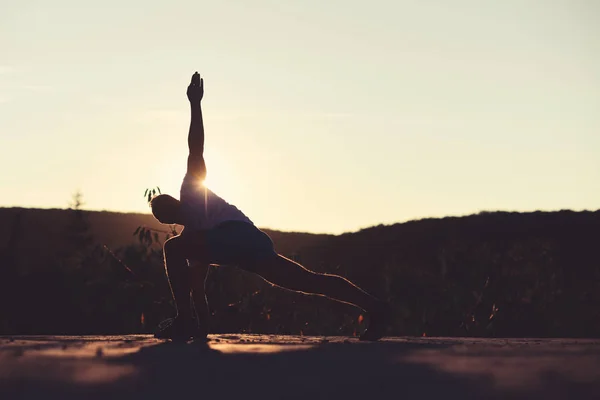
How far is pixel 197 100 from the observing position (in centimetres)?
846

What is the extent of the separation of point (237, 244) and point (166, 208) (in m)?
0.69

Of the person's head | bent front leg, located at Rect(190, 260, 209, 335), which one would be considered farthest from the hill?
the person's head

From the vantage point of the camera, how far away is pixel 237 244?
8.13 m

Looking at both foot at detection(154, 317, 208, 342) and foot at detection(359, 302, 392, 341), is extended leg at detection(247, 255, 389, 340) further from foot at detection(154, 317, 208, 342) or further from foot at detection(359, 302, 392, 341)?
foot at detection(154, 317, 208, 342)

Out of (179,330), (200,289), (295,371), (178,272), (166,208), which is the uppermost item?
(166,208)

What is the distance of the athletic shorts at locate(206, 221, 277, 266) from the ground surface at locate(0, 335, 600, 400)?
731 millimetres

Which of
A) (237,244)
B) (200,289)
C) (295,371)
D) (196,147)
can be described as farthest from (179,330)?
(295,371)

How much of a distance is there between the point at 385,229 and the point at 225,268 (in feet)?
91.7

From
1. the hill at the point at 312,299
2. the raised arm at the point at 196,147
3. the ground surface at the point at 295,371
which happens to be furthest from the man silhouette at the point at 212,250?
the hill at the point at 312,299

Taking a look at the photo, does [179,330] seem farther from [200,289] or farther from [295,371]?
[295,371]

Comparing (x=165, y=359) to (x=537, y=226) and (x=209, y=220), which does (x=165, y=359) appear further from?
(x=537, y=226)

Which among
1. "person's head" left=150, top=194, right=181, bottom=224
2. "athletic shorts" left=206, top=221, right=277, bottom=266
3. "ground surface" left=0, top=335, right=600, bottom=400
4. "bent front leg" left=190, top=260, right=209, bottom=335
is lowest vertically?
"ground surface" left=0, top=335, right=600, bottom=400

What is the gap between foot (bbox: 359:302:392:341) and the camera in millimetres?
8250

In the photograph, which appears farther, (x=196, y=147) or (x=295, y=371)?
(x=196, y=147)
